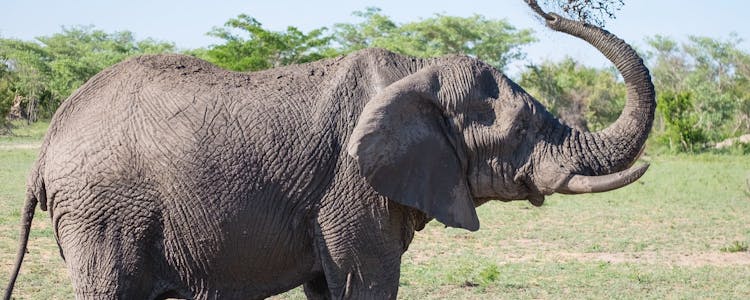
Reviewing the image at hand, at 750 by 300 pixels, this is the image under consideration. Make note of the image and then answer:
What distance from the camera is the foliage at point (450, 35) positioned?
49219mm

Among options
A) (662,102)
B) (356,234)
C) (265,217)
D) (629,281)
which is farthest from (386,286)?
(662,102)

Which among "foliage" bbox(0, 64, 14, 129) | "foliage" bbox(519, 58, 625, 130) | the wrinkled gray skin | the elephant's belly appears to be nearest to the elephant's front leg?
the wrinkled gray skin

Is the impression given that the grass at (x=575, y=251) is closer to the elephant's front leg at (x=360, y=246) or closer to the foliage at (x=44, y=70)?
the elephant's front leg at (x=360, y=246)

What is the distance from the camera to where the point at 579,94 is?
43156 mm

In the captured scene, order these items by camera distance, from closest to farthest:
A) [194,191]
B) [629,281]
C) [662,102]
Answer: [194,191] < [629,281] < [662,102]

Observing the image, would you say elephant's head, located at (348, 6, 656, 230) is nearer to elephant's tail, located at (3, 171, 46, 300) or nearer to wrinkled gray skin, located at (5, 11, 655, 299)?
wrinkled gray skin, located at (5, 11, 655, 299)

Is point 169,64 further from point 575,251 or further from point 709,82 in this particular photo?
point 709,82

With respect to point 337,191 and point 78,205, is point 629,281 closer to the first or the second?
point 337,191

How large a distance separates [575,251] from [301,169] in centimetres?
724

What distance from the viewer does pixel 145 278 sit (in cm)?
498

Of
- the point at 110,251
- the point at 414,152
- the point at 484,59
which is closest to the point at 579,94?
the point at 484,59

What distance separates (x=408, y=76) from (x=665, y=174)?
17.9 meters

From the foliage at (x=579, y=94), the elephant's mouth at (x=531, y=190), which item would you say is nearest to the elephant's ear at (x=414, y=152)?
the elephant's mouth at (x=531, y=190)

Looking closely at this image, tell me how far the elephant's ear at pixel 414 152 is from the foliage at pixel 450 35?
42.5 meters
